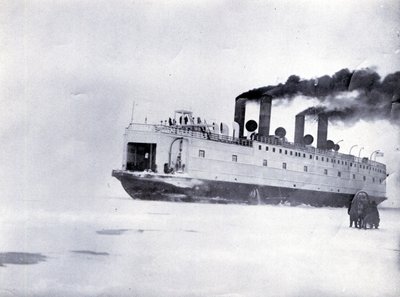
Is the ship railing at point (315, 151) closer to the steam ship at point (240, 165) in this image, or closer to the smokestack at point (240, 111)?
the steam ship at point (240, 165)

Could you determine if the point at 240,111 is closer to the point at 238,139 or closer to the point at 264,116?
the point at 264,116

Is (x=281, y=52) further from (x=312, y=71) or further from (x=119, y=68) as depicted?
(x=119, y=68)

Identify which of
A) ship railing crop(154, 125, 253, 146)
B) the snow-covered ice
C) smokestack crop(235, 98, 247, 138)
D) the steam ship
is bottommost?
the snow-covered ice

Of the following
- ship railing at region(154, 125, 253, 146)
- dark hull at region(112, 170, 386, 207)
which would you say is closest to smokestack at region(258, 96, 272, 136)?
ship railing at region(154, 125, 253, 146)

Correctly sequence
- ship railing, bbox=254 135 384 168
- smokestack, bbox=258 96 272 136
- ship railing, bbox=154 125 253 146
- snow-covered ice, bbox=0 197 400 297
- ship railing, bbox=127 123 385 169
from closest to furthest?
snow-covered ice, bbox=0 197 400 297 → ship railing, bbox=254 135 384 168 → ship railing, bbox=127 123 385 169 → smokestack, bbox=258 96 272 136 → ship railing, bbox=154 125 253 146

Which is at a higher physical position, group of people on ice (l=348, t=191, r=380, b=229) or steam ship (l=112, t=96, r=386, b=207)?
steam ship (l=112, t=96, r=386, b=207)

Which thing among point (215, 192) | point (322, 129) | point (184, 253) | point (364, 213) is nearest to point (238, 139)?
point (215, 192)

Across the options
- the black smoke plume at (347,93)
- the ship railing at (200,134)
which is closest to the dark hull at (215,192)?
the ship railing at (200,134)

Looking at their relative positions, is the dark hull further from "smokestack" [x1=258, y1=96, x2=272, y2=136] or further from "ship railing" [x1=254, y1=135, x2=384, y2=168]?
"smokestack" [x1=258, y1=96, x2=272, y2=136]
